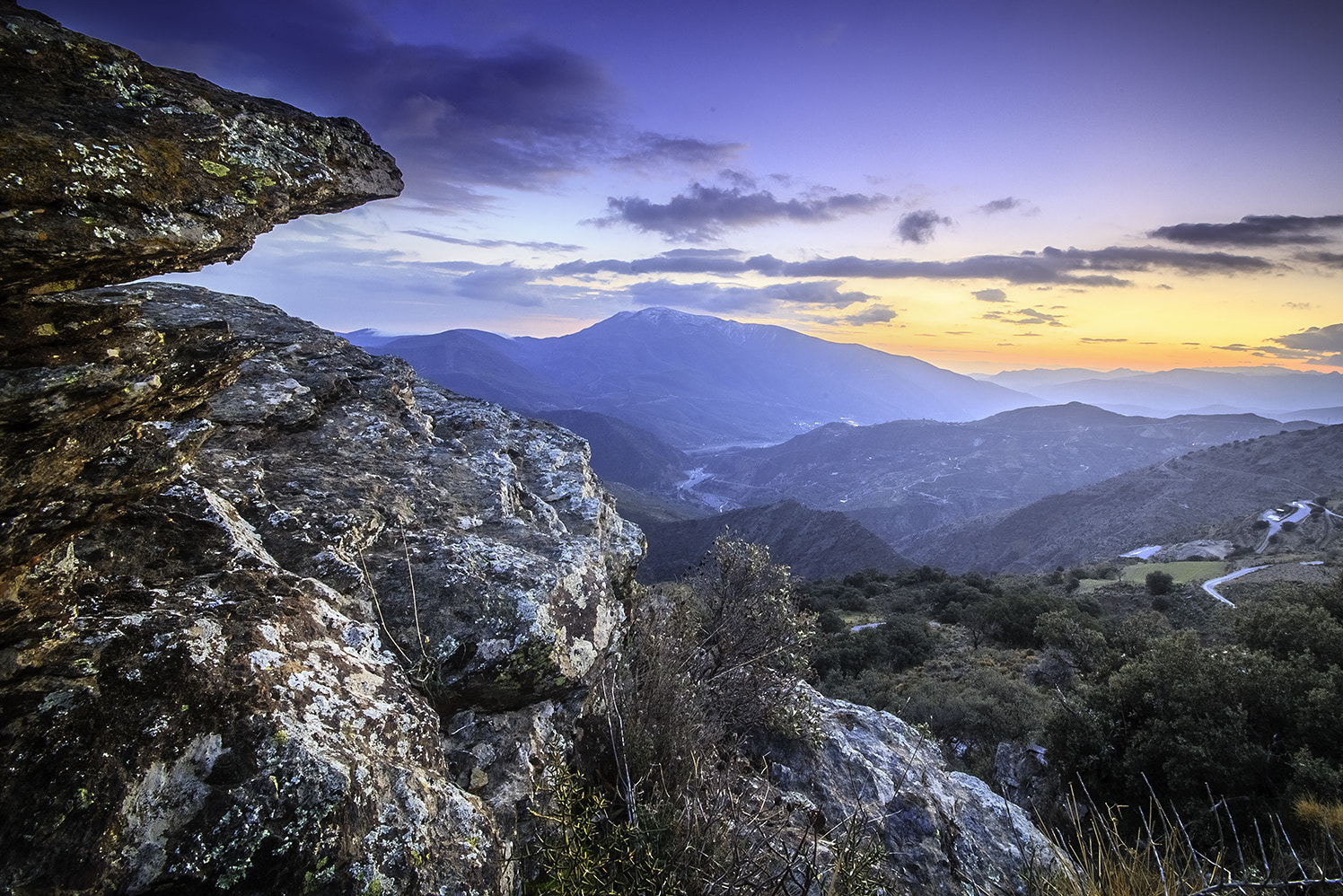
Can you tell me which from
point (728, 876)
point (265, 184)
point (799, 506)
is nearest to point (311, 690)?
point (728, 876)

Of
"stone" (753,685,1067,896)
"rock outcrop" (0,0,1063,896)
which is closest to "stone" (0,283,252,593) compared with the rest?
"rock outcrop" (0,0,1063,896)

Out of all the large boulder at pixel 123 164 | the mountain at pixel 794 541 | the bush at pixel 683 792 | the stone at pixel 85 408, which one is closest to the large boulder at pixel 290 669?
the stone at pixel 85 408

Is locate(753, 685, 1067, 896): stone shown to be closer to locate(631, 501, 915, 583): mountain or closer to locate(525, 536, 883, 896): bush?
locate(525, 536, 883, 896): bush

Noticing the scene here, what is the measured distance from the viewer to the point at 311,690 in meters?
3.10

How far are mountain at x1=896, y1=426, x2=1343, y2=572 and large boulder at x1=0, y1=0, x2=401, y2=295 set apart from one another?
105 meters

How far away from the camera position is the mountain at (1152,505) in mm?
95375

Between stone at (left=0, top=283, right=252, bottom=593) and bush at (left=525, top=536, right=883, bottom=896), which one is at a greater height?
stone at (left=0, top=283, right=252, bottom=593)

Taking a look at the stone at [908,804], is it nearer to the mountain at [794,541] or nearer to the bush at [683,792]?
the bush at [683,792]

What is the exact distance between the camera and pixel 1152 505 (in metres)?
106

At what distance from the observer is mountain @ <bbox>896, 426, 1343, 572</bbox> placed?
95.4 metres

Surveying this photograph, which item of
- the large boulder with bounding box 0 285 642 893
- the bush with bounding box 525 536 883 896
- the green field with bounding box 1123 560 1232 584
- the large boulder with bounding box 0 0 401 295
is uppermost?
the large boulder with bounding box 0 0 401 295

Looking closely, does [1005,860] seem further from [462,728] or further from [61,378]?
[61,378]

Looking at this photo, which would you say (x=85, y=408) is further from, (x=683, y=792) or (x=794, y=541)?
Result: (x=794, y=541)

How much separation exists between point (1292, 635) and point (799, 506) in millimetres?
109876
